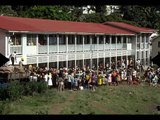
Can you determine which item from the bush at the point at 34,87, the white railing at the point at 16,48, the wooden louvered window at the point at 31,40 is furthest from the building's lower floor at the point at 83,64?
the bush at the point at 34,87

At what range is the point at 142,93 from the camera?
28.9 meters

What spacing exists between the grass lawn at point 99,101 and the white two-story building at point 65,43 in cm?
571

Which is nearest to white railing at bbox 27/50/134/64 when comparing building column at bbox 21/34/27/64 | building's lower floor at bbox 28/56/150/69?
building's lower floor at bbox 28/56/150/69

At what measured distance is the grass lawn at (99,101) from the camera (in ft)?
66.7

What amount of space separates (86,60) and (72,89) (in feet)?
44.4

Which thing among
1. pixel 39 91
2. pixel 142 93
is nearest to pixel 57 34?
pixel 142 93

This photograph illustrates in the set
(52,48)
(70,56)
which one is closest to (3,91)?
(52,48)

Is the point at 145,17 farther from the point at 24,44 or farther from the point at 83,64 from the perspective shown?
the point at 24,44

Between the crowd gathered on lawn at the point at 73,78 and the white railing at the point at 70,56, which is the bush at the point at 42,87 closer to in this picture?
the crowd gathered on lawn at the point at 73,78

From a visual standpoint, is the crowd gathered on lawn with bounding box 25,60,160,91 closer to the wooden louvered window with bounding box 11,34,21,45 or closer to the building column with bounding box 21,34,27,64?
the building column with bounding box 21,34,27,64

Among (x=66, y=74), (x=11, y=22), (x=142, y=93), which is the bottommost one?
(x=142, y=93)

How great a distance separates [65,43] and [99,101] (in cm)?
1192
